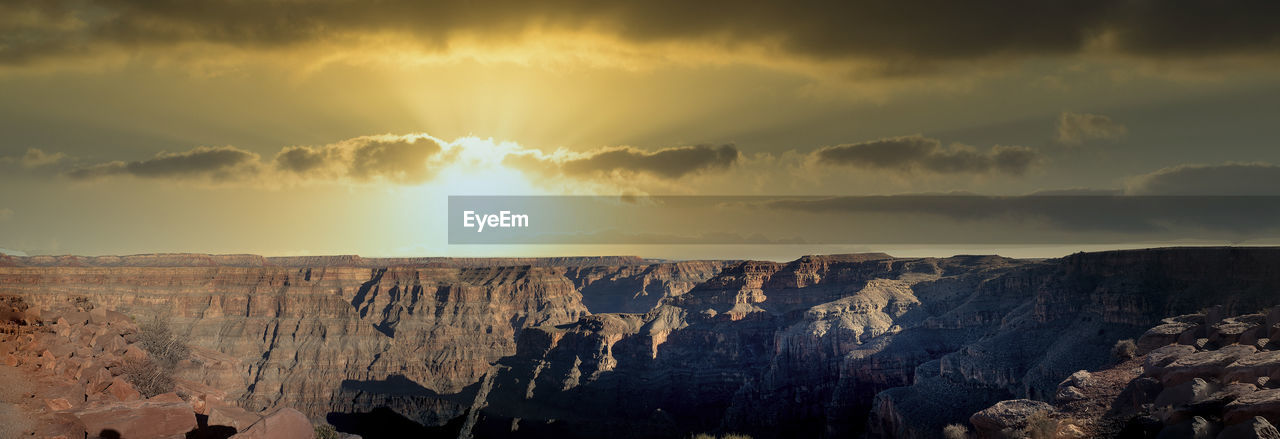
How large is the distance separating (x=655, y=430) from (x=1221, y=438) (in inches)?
2681

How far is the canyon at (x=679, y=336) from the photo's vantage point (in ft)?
203

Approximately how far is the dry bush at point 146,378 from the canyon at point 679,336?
18.9ft

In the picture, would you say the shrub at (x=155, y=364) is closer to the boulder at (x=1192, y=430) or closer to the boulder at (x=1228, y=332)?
the boulder at (x=1192, y=430)

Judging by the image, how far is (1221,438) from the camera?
21.9 meters

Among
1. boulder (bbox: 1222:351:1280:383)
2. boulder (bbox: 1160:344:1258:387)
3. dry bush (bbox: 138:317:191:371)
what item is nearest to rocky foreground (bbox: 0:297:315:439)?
dry bush (bbox: 138:317:191:371)

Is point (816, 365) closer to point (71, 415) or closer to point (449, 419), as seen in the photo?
point (449, 419)

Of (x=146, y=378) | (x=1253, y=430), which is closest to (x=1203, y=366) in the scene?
(x=1253, y=430)

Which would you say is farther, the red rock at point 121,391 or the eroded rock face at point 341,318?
the eroded rock face at point 341,318

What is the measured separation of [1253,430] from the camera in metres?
21.1

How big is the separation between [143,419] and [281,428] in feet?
13.1

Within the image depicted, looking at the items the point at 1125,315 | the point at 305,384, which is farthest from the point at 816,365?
the point at 305,384

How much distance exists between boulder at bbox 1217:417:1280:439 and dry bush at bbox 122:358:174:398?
36783 mm

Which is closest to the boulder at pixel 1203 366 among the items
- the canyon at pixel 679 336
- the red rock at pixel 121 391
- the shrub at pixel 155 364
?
the canyon at pixel 679 336

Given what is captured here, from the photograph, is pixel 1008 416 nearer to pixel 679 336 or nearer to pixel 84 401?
pixel 84 401
